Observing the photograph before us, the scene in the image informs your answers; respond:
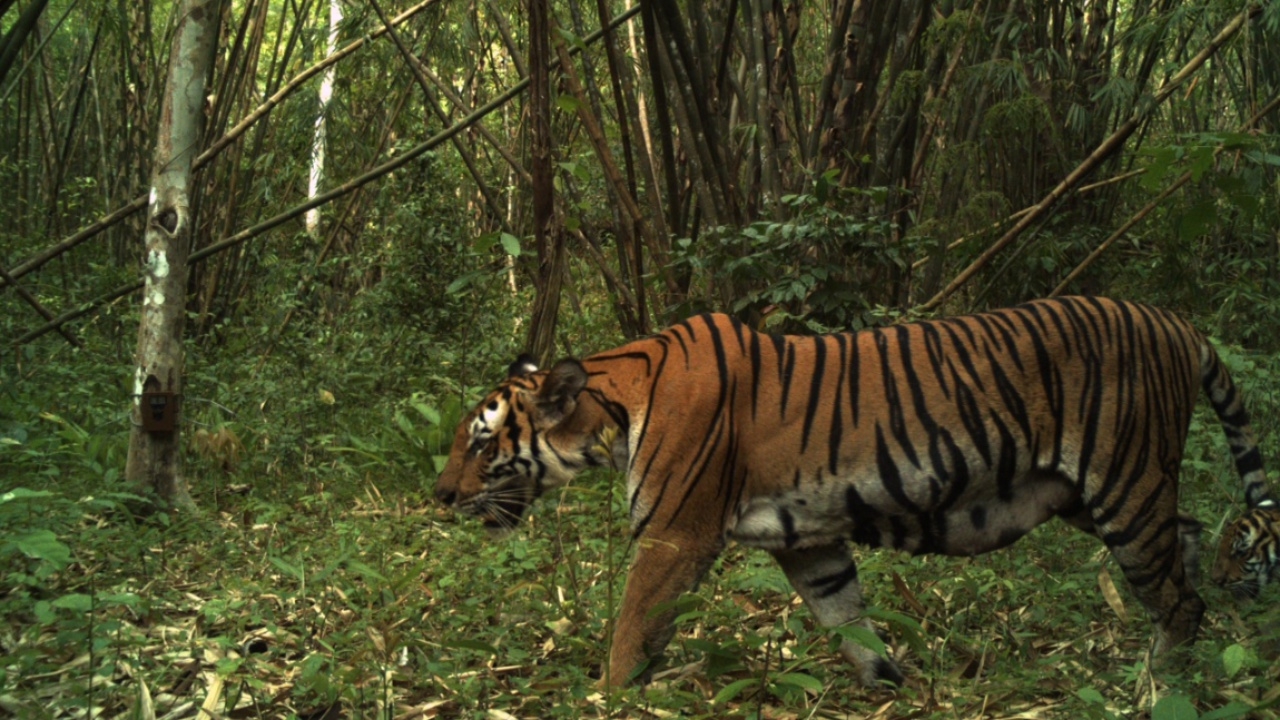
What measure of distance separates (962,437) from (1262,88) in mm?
4323

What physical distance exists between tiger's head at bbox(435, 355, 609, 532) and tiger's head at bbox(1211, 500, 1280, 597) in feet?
6.24

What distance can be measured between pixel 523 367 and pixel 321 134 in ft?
18.6

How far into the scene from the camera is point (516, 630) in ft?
12.3

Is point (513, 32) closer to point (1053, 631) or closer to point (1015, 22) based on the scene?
point (1015, 22)

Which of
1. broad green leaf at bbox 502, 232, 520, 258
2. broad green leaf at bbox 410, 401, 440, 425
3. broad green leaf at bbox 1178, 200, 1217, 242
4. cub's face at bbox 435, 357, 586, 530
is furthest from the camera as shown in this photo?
broad green leaf at bbox 410, 401, 440, 425

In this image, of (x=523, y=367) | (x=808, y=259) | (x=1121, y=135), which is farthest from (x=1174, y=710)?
(x=1121, y=135)

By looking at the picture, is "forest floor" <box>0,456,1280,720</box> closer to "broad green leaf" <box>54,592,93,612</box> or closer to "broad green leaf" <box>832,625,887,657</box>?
"broad green leaf" <box>54,592,93,612</box>

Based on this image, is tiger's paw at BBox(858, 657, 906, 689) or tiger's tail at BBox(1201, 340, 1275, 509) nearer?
tiger's paw at BBox(858, 657, 906, 689)

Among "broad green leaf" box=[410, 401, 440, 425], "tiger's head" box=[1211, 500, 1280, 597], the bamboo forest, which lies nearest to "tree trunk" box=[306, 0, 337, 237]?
the bamboo forest

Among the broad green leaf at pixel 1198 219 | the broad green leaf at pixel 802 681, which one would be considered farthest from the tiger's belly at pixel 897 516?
the broad green leaf at pixel 1198 219

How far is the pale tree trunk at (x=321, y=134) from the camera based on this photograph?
8000 mm

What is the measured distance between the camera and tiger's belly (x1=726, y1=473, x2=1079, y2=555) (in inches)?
131

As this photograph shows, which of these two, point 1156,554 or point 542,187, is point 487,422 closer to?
point 542,187

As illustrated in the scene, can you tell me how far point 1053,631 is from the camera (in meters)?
3.77
